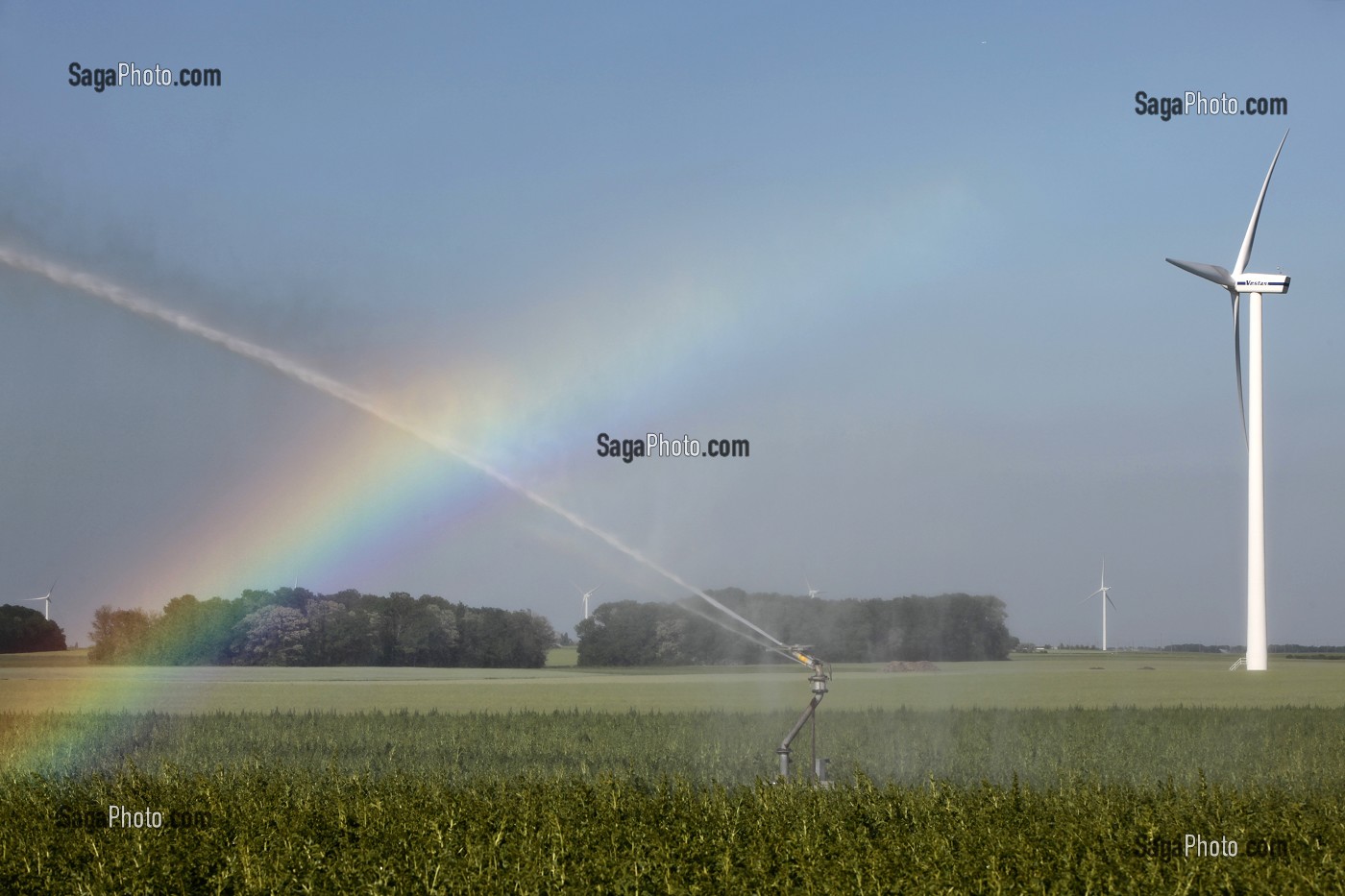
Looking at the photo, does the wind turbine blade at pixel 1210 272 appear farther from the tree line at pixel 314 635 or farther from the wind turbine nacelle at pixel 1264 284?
the tree line at pixel 314 635

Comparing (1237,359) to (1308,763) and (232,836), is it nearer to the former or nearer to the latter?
(1308,763)

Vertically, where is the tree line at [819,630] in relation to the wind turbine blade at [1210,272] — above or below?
below

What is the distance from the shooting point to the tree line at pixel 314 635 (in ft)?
300

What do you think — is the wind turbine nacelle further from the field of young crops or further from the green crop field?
the field of young crops

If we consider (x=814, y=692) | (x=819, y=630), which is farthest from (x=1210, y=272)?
(x=814, y=692)

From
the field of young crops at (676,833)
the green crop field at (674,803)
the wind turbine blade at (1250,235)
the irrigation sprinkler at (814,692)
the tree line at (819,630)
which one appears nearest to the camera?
the field of young crops at (676,833)

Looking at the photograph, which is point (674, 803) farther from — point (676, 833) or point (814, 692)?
point (814, 692)

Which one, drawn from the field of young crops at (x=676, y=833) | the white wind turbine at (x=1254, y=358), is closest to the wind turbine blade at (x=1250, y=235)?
the white wind turbine at (x=1254, y=358)

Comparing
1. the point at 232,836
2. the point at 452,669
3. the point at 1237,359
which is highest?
the point at 1237,359

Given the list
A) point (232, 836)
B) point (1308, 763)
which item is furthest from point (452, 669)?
point (232, 836)

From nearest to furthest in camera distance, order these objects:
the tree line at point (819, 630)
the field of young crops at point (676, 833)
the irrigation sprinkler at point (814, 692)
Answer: the field of young crops at point (676, 833), the irrigation sprinkler at point (814, 692), the tree line at point (819, 630)

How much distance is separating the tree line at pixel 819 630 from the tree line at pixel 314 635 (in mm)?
25211

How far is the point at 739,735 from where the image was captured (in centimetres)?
3922

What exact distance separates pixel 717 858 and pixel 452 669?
290ft
